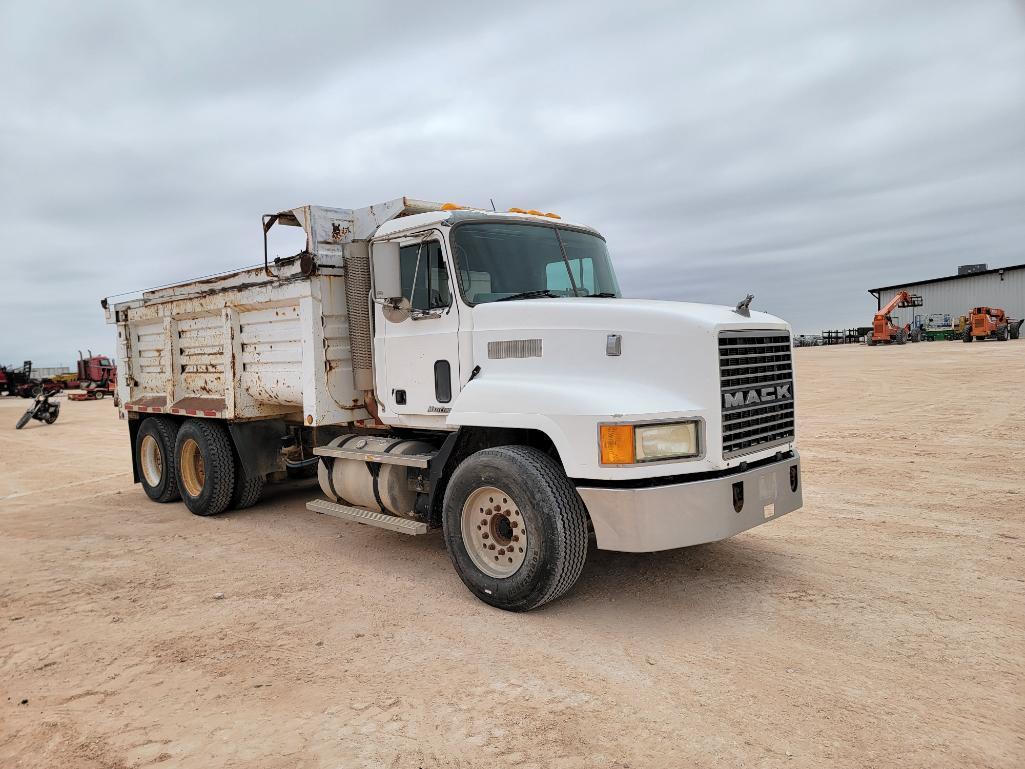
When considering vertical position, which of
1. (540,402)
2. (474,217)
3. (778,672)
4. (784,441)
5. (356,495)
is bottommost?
(778,672)

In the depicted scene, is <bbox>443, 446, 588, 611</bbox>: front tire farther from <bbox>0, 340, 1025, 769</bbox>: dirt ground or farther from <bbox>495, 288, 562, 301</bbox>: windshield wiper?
<bbox>495, 288, 562, 301</bbox>: windshield wiper

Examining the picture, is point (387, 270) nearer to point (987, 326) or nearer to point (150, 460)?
point (150, 460)

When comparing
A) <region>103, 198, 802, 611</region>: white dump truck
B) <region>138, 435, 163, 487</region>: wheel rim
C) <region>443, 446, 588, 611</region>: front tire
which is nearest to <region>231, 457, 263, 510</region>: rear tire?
<region>103, 198, 802, 611</region>: white dump truck

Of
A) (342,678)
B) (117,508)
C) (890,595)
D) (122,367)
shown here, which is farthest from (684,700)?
(122,367)

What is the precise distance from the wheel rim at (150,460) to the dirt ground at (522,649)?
157cm

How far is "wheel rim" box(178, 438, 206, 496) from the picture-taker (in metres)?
8.75

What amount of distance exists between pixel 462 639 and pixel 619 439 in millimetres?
1616

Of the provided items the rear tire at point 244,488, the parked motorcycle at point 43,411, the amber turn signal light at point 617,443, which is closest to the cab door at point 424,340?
the amber turn signal light at point 617,443

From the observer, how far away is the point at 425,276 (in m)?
5.87

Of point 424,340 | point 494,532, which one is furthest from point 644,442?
point 424,340

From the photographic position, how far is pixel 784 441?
17.8ft

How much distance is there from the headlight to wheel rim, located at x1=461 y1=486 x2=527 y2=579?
0.84m

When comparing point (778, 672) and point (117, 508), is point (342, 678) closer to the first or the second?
point (778, 672)

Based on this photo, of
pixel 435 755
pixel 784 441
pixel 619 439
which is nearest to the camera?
pixel 435 755
